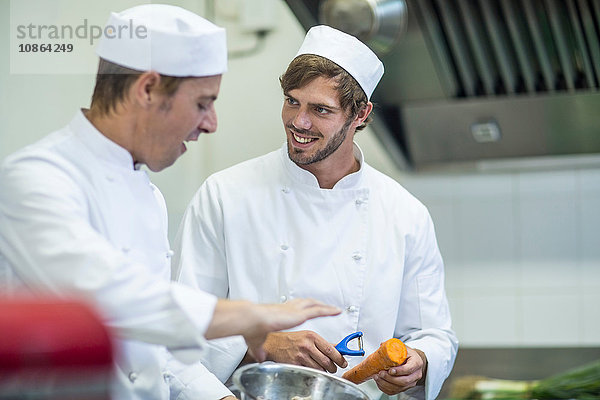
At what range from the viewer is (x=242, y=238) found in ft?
5.87

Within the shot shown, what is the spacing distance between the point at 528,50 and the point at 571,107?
0.28 m

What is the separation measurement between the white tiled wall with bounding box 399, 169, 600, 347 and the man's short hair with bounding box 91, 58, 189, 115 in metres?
2.30

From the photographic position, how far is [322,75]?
1838mm

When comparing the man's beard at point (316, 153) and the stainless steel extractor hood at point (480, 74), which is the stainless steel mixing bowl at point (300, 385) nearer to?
the man's beard at point (316, 153)

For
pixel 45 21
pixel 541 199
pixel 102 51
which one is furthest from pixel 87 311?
pixel 541 199

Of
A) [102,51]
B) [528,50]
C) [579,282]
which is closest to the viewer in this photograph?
[102,51]

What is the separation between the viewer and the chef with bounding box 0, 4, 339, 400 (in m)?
1.02

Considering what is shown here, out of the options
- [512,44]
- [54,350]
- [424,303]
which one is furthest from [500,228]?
[54,350]

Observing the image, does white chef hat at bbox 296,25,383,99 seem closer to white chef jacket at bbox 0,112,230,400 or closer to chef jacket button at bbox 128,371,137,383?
white chef jacket at bbox 0,112,230,400

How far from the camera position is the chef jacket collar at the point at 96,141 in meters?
1.21

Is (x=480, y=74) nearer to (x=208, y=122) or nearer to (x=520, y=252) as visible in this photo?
(x=520, y=252)

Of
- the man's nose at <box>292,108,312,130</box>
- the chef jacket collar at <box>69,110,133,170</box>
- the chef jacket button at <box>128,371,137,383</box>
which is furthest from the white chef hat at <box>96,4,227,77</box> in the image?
the man's nose at <box>292,108,312,130</box>

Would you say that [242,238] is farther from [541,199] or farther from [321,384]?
[541,199]

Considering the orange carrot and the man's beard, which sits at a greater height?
the man's beard
